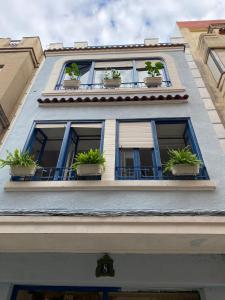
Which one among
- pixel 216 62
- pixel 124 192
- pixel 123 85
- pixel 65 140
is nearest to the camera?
pixel 124 192

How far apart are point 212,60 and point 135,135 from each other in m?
5.13

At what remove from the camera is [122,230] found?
453cm

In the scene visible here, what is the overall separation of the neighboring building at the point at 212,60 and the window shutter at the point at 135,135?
73.3 inches

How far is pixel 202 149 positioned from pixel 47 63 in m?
6.98

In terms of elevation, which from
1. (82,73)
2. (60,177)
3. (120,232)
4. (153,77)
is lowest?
(120,232)

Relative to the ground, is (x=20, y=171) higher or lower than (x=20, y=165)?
lower

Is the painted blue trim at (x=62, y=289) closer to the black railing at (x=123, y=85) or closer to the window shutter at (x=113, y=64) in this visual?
the black railing at (x=123, y=85)

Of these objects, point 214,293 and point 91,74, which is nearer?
point 214,293

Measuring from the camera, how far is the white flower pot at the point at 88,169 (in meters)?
5.42

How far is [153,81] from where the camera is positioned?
8.03m

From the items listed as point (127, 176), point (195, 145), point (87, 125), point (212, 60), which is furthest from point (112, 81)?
point (212, 60)

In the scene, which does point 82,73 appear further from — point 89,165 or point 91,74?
point 89,165

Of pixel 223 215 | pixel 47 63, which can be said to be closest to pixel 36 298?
pixel 223 215

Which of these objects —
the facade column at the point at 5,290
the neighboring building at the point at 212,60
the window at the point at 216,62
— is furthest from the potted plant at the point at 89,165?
the window at the point at 216,62
